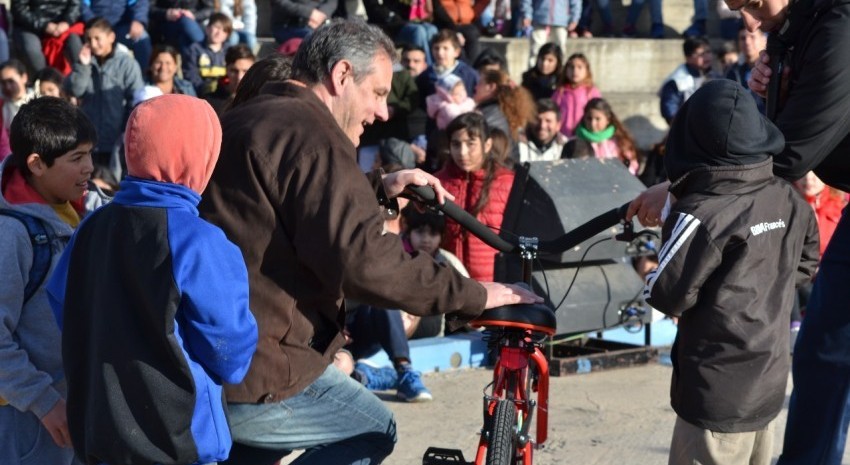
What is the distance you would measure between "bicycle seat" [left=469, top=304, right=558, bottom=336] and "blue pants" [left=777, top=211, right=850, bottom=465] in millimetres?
1116

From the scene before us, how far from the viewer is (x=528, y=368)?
3691 millimetres

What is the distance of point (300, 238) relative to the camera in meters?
3.12

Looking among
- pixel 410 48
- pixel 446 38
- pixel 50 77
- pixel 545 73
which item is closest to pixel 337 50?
pixel 50 77

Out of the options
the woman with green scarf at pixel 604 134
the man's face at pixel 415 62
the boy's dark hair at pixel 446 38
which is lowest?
the woman with green scarf at pixel 604 134

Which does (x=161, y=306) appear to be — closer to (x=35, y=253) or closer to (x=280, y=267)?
(x=280, y=267)

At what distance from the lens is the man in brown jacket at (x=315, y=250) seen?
3123 mm

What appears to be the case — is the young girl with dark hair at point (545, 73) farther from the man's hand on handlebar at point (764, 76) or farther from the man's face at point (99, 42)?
the man's hand on handlebar at point (764, 76)

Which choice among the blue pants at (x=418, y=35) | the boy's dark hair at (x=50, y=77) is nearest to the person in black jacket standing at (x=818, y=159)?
the boy's dark hair at (x=50, y=77)

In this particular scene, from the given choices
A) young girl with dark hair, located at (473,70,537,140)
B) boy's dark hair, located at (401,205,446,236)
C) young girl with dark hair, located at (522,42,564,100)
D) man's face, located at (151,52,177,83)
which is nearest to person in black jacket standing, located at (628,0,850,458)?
boy's dark hair, located at (401,205,446,236)

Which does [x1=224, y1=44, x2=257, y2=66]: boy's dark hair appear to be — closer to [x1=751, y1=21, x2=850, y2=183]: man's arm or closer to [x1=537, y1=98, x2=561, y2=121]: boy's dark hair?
[x1=537, y1=98, x2=561, y2=121]: boy's dark hair

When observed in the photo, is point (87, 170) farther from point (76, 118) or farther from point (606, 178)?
point (606, 178)

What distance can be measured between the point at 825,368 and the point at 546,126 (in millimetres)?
5743

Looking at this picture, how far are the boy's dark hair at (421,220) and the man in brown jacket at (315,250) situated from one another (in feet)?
13.2

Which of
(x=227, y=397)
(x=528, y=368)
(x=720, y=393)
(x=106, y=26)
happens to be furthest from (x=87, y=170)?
A: (x=106, y=26)
